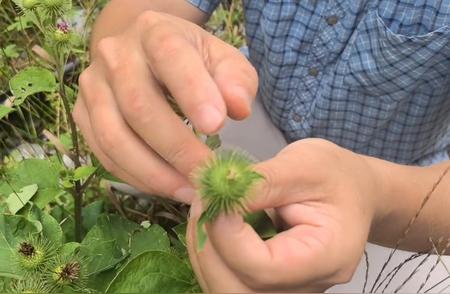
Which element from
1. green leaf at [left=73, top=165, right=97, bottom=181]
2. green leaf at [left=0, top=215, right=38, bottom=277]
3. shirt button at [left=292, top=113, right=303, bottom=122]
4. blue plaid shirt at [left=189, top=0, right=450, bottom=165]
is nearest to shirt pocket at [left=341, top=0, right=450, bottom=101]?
blue plaid shirt at [left=189, top=0, right=450, bottom=165]

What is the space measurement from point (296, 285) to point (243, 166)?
0.46 feet

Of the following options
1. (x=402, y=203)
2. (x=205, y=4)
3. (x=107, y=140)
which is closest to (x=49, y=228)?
(x=107, y=140)

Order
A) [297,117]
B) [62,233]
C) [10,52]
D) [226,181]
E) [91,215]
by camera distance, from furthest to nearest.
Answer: [10,52]
[297,117]
[91,215]
[62,233]
[226,181]

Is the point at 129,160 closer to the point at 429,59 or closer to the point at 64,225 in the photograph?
the point at 64,225

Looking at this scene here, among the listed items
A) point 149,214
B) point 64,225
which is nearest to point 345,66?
point 149,214

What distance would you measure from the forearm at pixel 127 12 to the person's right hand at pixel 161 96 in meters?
0.28

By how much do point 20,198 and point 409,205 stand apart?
0.48 metres

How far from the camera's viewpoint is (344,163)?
2.15ft

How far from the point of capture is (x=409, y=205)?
2.60ft

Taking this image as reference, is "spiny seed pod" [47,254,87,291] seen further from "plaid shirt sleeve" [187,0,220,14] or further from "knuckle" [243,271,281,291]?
"plaid shirt sleeve" [187,0,220,14]

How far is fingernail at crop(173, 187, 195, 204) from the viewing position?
0.62 m

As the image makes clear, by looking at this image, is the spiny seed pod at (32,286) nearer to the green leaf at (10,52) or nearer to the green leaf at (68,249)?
the green leaf at (68,249)

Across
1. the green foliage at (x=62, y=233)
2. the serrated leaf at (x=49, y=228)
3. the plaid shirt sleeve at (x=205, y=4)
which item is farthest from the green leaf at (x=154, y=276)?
the plaid shirt sleeve at (x=205, y=4)

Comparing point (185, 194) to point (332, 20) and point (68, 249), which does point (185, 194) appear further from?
point (332, 20)
